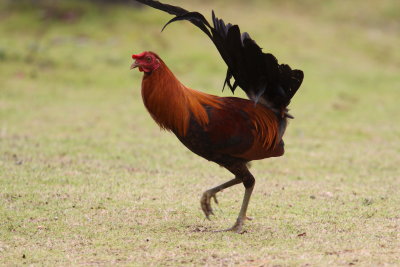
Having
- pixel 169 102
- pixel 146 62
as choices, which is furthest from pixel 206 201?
pixel 146 62

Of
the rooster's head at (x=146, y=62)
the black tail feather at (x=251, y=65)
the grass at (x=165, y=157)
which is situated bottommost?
the grass at (x=165, y=157)

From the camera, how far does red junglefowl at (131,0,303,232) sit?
6539 mm

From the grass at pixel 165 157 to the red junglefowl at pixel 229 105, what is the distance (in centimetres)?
92

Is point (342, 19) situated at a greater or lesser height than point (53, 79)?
greater

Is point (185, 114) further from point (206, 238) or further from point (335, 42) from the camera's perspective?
point (335, 42)

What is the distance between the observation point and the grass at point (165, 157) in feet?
21.5

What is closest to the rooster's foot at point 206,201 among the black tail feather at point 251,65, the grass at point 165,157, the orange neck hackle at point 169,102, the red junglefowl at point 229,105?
the red junglefowl at point 229,105

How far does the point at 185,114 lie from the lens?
6586mm

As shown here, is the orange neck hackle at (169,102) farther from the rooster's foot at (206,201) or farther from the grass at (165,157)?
the grass at (165,157)

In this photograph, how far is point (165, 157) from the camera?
11789 millimetres

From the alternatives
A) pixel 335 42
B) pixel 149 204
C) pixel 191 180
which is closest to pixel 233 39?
pixel 149 204

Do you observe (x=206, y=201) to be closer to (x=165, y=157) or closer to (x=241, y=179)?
(x=241, y=179)

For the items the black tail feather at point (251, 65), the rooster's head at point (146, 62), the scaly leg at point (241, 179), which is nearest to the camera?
the rooster's head at point (146, 62)

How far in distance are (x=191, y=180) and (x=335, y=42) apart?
18.4 metres
